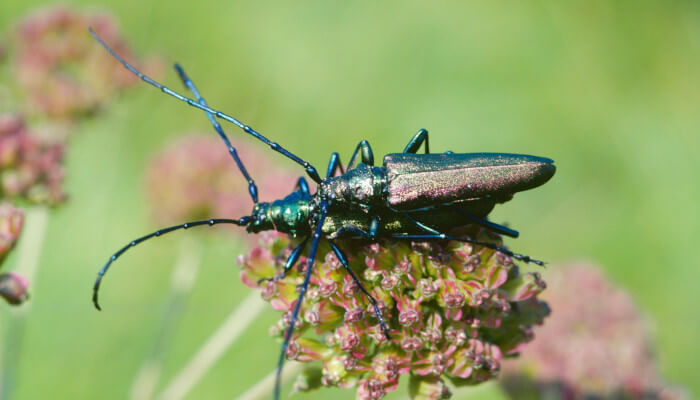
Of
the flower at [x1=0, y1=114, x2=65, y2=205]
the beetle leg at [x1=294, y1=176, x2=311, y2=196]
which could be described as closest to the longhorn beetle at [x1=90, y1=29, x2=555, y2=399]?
the beetle leg at [x1=294, y1=176, x2=311, y2=196]

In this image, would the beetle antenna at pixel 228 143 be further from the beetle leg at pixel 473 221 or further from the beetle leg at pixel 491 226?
the beetle leg at pixel 491 226

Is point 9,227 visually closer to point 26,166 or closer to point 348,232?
point 26,166

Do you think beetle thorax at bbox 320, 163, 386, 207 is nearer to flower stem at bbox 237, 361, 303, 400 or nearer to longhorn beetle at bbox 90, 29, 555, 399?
longhorn beetle at bbox 90, 29, 555, 399

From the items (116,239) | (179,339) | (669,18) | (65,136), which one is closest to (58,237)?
(116,239)

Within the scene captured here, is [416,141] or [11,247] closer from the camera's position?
[11,247]

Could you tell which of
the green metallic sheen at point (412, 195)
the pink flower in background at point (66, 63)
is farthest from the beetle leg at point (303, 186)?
the pink flower in background at point (66, 63)

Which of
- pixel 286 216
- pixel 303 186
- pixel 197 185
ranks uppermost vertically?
pixel 197 185

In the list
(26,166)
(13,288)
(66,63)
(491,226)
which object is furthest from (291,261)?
(66,63)

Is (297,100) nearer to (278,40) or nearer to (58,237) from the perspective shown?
(278,40)
